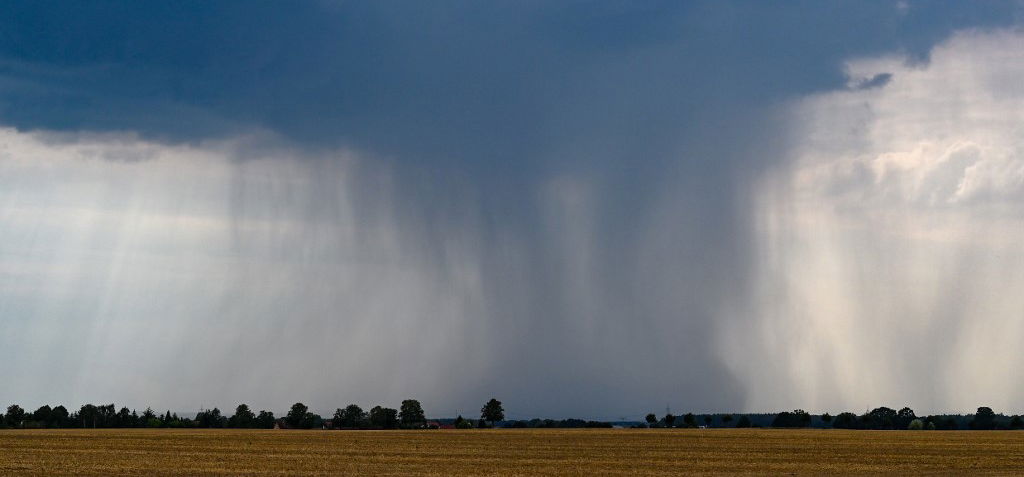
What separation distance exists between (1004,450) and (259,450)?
66.4 meters

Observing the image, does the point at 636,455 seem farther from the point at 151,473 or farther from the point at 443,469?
the point at 151,473

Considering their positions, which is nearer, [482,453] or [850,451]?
[482,453]

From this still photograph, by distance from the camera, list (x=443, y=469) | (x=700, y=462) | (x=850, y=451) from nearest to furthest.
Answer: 1. (x=443, y=469)
2. (x=700, y=462)
3. (x=850, y=451)

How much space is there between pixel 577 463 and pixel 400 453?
1830cm

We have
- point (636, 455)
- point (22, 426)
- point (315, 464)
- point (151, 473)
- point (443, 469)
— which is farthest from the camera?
point (22, 426)

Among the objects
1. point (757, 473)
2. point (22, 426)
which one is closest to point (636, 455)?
point (757, 473)

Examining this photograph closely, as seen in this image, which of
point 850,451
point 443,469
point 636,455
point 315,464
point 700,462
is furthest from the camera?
point 850,451

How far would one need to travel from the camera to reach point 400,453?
2921 inches

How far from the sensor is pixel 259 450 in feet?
252

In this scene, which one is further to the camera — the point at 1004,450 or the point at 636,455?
the point at 1004,450

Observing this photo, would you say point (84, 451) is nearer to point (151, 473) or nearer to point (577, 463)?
point (151, 473)

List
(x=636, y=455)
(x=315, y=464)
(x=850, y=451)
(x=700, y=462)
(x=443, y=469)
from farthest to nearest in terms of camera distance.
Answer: (x=850, y=451) → (x=636, y=455) → (x=700, y=462) → (x=315, y=464) → (x=443, y=469)

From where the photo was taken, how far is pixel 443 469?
182ft

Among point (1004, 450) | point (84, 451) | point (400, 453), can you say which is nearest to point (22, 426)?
point (84, 451)
